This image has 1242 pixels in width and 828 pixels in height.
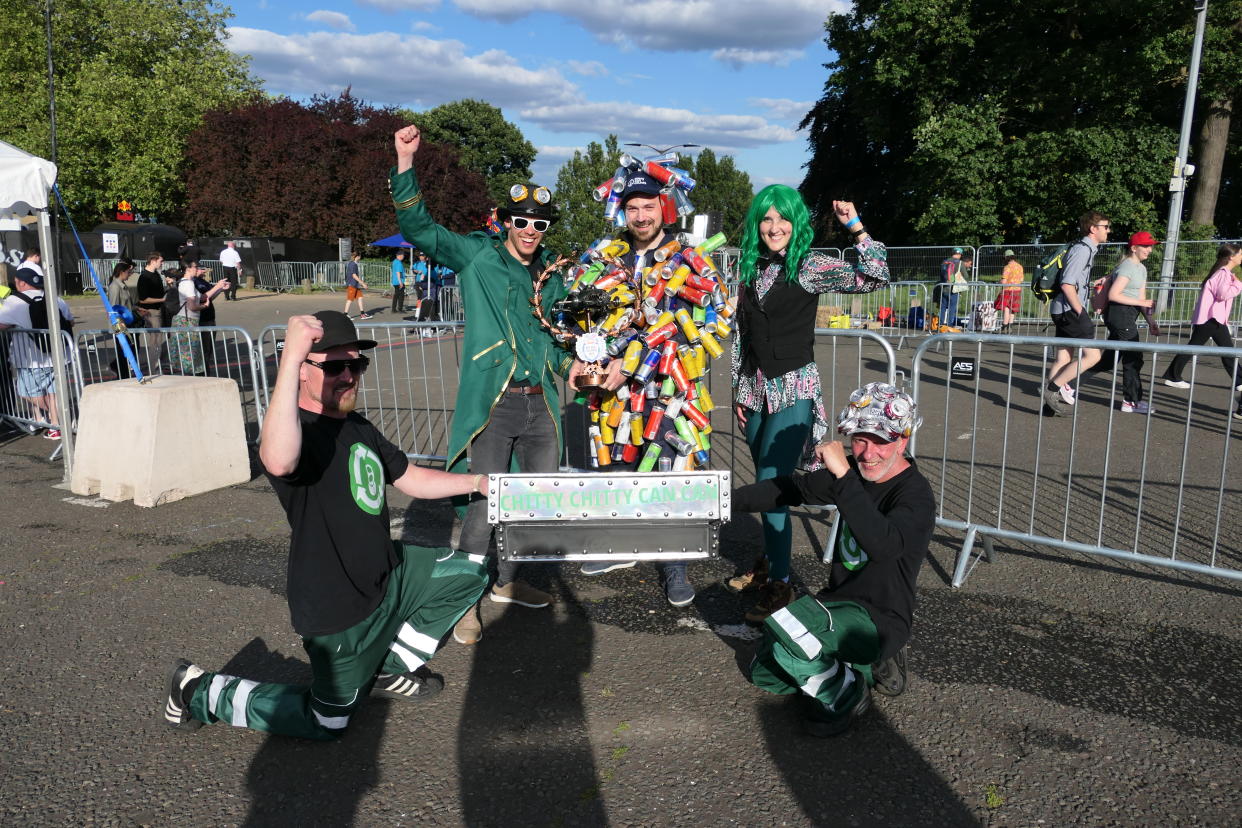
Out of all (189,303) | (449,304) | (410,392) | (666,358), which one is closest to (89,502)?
(410,392)

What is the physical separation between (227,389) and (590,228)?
35.4 metres

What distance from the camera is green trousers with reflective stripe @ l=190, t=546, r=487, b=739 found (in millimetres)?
2941

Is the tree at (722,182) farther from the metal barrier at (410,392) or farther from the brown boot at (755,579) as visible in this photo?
the brown boot at (755,579)

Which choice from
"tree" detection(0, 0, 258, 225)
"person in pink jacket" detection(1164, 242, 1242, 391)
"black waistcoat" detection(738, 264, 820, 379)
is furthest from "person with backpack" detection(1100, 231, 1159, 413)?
"tree" detection(0, 0, 258, 225)

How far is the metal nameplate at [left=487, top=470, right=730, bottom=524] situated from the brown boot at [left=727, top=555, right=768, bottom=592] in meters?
1.32

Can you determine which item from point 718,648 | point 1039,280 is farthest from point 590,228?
point 718,648

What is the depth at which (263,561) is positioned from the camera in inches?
193

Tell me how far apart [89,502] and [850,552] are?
17.6ft

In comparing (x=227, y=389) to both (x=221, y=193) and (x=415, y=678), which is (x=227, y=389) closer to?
(x=415, y=678)

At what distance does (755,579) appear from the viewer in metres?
4.27

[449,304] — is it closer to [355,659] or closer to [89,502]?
[89,502]

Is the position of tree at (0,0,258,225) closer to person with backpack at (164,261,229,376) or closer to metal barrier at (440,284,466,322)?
metal barrier at (440,284,466,322)

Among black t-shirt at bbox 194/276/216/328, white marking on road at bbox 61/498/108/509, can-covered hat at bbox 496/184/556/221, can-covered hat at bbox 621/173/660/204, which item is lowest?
white marking on road at bbox 61/498/108/509

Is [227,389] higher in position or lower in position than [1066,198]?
lower
